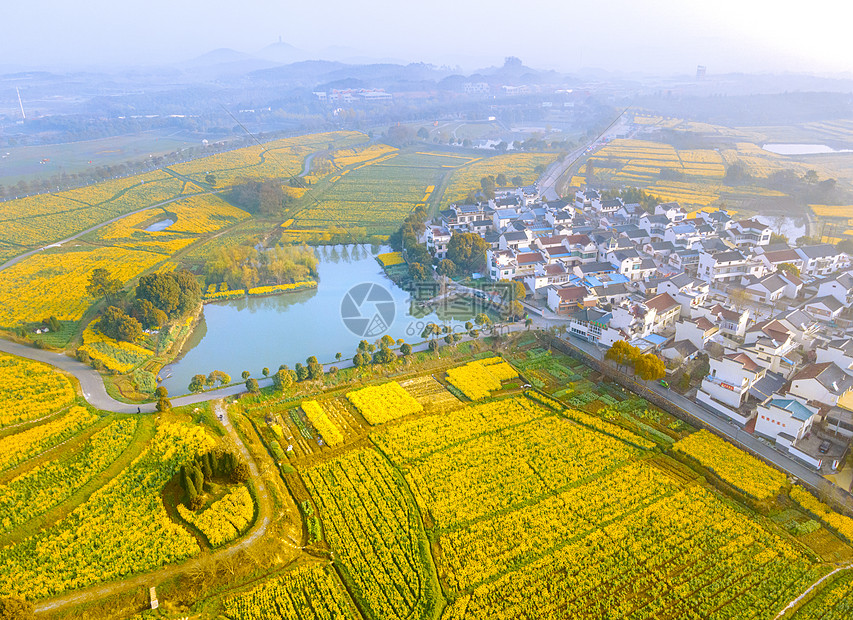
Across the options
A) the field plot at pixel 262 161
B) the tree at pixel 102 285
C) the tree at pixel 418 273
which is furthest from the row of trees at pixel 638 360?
the field plot at pixel 262 161

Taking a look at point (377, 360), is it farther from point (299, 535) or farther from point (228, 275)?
point (228, 275)

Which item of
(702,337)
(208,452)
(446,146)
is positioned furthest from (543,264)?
(446,146)

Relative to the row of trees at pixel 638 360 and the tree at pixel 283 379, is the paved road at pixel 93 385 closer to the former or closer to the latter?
the tree at pixel 283 379

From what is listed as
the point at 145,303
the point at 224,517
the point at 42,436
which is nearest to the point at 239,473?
the point at 224,517

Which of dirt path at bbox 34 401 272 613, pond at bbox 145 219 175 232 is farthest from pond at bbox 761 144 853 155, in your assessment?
dirt path at bbox 34 401 272 613

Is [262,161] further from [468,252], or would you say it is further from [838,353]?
[838,353]
